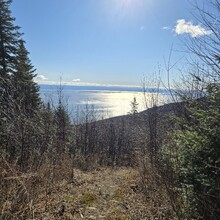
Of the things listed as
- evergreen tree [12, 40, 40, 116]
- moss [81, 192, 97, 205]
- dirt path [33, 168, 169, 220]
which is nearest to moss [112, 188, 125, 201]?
dirt path [33, 168, 169, 220]

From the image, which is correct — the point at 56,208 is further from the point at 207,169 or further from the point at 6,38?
the point at 6,38

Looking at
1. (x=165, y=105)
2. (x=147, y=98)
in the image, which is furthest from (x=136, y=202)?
(x=165, y=105)

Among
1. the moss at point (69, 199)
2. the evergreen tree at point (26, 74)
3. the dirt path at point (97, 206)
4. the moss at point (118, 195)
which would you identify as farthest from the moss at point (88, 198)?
the evergreen tree at point (26, 74)

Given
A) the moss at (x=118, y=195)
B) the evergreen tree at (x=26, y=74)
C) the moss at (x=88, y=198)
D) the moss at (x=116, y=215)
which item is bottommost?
the moss at (x=118, y=195)

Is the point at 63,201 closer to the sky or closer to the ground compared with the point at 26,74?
closer to the ground

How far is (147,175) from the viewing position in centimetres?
895

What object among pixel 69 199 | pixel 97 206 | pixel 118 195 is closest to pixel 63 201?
pixel 69 199

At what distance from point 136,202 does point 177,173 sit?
270cm

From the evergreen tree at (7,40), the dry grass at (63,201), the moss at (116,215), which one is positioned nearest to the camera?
the dry grass at (63,201)

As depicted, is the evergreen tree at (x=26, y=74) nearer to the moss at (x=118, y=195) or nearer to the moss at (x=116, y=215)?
the moss at (x=118, y=195)

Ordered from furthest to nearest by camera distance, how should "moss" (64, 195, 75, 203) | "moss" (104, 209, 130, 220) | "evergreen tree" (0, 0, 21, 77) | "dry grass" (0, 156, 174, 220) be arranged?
"evergreen tree" (0, 0, 21, 77), "moss" (64, 195, 75, 203), "moss" (104, 209, 130, 220), "dry grass" (0, 156, 174, 220)

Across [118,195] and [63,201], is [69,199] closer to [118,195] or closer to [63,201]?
[63,201]

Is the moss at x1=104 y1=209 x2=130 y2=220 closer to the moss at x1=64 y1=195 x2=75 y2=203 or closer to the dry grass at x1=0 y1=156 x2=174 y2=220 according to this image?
the dry grass at x1=0 y1=156 x2=174 y2=220

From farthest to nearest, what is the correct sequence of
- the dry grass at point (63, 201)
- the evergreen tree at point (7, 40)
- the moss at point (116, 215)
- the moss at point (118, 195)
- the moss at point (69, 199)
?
the evergreen tree at point (7, 40)
the moss at point (118, 195)
the moss at point (69, 199)
the moss at point (116, 215)
the dry grass at point (63, 201)
